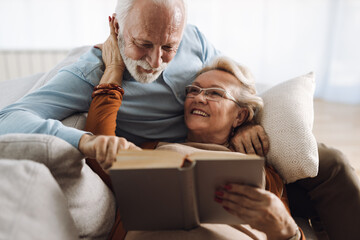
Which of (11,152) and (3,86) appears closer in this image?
(11,152)

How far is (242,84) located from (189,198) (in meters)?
0.88

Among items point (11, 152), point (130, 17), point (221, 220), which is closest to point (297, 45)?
point (130, 17)

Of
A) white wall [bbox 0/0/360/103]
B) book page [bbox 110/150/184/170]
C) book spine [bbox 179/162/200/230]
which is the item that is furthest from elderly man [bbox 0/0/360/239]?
white wall [bbox 0/0/360/103]

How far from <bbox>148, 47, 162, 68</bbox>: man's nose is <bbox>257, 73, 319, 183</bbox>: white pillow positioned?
1.90 feet

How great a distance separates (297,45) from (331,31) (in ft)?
1.37

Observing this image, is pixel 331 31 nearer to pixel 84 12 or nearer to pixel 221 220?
pixel 84 12

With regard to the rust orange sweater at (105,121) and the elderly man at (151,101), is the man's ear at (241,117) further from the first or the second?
the rust orange sweater at (105,121)

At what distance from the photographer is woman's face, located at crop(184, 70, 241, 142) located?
1484mm

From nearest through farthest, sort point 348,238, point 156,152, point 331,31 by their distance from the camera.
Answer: point 156,152, point 348,238, point 331,31

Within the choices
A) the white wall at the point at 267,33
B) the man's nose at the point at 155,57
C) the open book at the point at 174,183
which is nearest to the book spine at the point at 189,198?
the open book at the point at 174,183

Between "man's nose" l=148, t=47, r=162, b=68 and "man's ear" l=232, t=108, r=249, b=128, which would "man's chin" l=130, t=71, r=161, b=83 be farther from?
"man's ear" l=232, t=108, r=249, b=128

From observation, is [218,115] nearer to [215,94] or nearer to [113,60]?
[215,94]

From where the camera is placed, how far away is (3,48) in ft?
11.0

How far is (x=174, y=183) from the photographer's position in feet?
2.63
